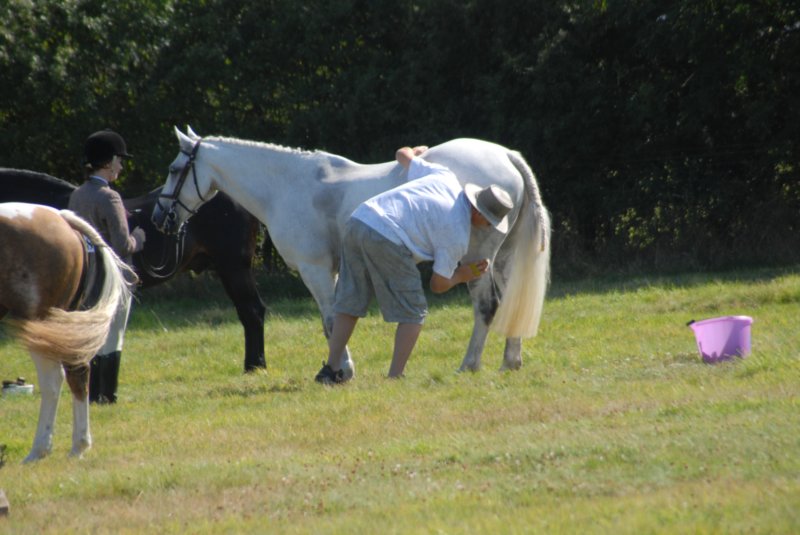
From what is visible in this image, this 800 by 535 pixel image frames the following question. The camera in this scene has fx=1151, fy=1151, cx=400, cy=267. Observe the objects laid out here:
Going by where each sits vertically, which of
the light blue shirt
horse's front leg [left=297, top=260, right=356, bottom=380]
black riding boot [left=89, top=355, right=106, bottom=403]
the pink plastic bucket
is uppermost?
the light blue shirt

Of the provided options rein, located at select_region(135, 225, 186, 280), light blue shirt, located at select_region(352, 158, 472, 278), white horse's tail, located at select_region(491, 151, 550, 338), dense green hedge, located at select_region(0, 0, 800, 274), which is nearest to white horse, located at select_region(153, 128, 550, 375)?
white horse's tail, located at select_region(491, 151, 550, 338)

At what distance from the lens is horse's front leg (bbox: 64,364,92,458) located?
23.3ft

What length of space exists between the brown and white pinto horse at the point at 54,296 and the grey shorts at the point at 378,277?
191 cm

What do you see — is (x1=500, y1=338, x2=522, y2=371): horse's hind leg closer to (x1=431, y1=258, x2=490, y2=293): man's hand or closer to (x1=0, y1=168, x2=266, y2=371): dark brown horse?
(x1=431, y1=258, x2=490, y2=293): man's hand

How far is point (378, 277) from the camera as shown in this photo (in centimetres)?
854

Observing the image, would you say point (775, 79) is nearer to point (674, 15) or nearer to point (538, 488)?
point (674, 15)

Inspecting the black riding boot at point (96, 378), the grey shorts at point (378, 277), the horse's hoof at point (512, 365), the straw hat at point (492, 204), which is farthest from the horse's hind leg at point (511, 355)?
the black riding boot at point (96, 378)

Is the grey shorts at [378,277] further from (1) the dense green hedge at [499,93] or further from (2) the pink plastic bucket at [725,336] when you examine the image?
(1) the dense green hedge at [499,93]

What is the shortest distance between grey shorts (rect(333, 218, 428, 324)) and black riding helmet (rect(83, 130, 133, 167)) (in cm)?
187

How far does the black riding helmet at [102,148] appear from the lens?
8.71 meters

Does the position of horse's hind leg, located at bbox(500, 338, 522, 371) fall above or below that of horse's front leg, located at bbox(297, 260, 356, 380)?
below

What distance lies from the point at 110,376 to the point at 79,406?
2.65 meters

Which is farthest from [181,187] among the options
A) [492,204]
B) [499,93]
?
[499,93]

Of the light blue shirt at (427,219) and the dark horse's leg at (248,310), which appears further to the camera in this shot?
the dark horse's leg at (248,310)
